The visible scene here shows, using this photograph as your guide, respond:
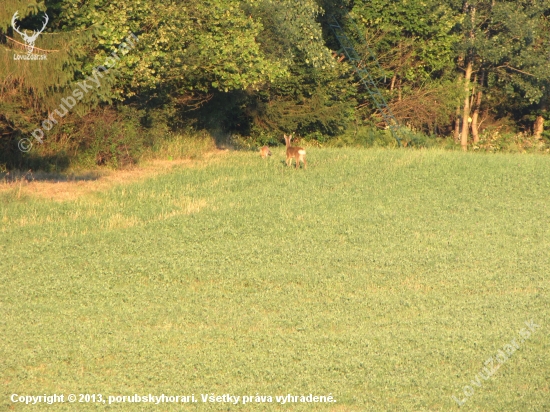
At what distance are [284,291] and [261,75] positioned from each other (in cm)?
1181

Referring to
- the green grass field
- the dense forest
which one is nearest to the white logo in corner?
the dense forest

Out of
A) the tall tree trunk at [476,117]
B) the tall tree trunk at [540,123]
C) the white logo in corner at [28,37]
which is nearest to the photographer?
the white logo in corner at [28,37]

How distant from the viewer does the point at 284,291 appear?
38.0 feet

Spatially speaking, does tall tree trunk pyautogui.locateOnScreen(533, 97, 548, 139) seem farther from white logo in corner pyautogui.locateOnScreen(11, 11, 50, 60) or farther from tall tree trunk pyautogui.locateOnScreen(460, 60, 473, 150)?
white logo in corner pyautogui.locateOnScreen(11, 11, 50, 60)

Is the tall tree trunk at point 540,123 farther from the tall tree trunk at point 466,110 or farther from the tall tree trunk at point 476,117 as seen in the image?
the tall tree trunk at point 466,110

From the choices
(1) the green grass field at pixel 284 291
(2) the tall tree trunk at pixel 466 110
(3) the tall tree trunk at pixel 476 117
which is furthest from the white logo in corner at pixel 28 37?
(3) the tall tree trunk at pixel 476 117

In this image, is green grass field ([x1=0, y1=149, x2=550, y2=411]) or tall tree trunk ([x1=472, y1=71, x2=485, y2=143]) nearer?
green grass field ([x1=0, y1=149, x2=550, y2=411])

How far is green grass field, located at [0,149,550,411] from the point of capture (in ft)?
28.0

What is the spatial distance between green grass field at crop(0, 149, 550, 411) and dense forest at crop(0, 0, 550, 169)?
286 cm

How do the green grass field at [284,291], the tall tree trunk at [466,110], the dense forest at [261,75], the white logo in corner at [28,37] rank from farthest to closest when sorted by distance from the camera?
1. the tall tree trunk at [466,110]
2. the dense forest at [261,75]
3. the white logo in corner at [28,37]
4. the green grass field at [284,291]

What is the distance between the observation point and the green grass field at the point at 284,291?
28.0 feet

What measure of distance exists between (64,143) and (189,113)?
6.36 metres

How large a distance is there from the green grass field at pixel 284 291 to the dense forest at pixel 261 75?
9.37 ft

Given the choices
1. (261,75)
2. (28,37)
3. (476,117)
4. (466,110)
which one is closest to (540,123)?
(476,117)
